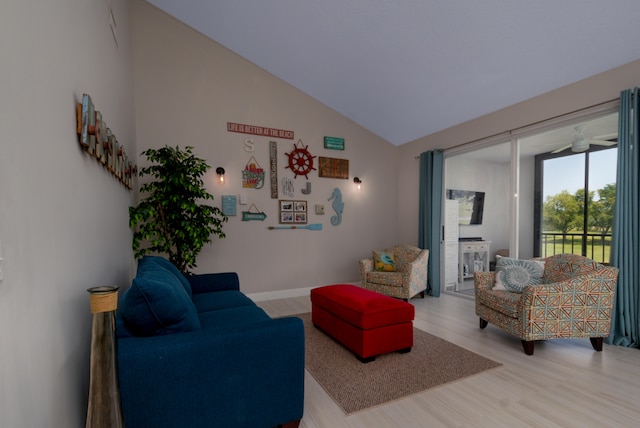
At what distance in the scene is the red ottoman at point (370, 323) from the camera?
7.74ft

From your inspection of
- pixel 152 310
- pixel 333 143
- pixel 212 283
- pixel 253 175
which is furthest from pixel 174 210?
pixel 333 143

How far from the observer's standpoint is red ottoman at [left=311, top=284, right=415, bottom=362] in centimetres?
236

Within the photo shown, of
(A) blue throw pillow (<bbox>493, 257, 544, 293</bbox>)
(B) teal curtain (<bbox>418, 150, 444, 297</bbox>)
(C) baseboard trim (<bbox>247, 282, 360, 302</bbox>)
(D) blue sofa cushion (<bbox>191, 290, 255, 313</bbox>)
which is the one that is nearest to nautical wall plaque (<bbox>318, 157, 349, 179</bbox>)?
(B) teal curtain (<bbox>418, 150, 444, 297</bbox>)

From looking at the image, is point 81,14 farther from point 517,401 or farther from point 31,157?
point 517,401

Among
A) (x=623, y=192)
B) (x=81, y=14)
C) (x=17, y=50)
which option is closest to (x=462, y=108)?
(x=623, y=192)

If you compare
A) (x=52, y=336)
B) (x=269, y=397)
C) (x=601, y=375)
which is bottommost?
(x=601, y=375)

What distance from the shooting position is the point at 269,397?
1.48 metres

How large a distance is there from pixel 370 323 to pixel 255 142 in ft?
10.1

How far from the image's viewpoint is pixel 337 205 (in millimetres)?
Answer: 4867

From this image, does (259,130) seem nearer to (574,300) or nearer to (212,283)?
(212,283)

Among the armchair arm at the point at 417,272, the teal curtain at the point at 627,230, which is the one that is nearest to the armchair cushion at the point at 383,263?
the armchair arm at the point at 417,272

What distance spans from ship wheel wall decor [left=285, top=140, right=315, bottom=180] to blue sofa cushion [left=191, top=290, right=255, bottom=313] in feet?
7.64

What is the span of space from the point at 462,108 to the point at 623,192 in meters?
1.99

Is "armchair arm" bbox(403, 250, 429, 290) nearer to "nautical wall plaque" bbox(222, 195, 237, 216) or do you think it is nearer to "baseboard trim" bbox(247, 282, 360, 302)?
"baseboard trim" bbox(247, 282, 360, 302)
